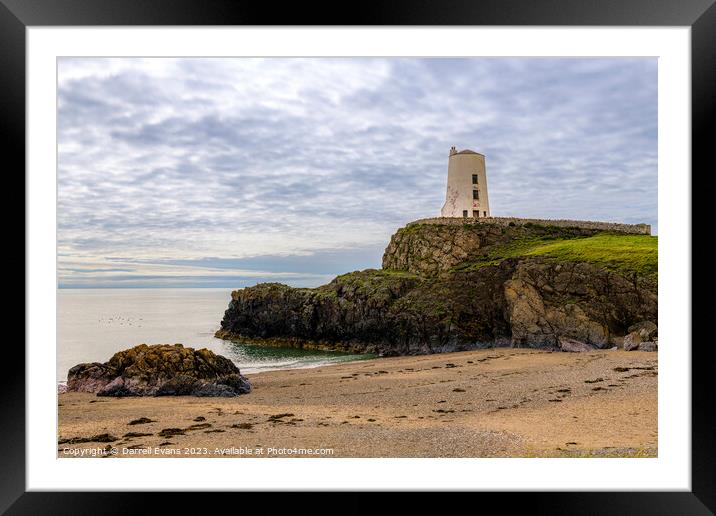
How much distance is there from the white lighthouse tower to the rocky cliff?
4.06 ft

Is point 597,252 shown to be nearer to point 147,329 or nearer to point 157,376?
point 157,376

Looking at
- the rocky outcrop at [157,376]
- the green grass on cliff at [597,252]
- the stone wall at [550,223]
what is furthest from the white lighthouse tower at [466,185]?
the rocky outcrop at [157,376]

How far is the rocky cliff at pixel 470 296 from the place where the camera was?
15.2m

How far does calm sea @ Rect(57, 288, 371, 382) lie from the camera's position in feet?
55.8

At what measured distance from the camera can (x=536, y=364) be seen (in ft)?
40.8

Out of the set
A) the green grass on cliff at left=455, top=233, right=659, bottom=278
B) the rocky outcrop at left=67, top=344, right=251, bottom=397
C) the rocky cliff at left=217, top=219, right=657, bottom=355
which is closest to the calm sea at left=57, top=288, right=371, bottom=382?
the rocky cliff at left=217, top=219, right=657, bottom=355

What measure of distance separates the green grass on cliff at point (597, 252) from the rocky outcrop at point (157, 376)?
1364 cm

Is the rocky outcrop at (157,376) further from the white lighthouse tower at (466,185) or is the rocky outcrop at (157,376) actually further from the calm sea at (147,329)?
the white lighthouse tower at (466,185)
